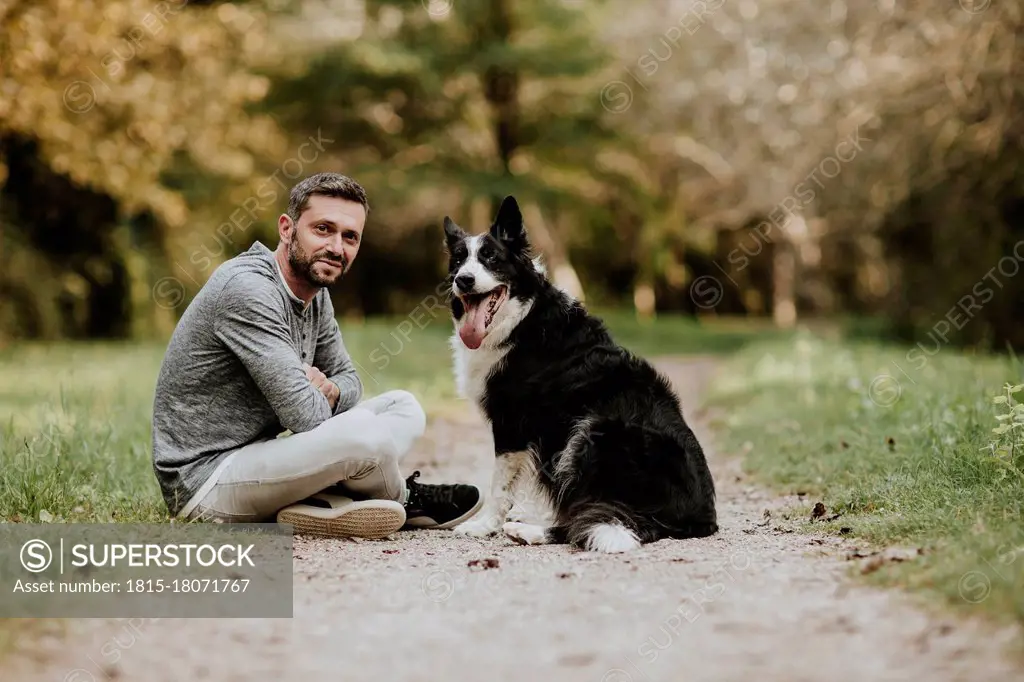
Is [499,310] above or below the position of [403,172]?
below

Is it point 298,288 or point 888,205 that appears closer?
point 298,288

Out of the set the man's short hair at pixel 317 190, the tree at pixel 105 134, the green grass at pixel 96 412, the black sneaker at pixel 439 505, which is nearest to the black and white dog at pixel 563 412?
the black sneaker at pixel 439 505

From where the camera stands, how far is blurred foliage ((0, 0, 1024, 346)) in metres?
12.3

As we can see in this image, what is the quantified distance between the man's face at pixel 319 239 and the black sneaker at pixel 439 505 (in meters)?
1.26

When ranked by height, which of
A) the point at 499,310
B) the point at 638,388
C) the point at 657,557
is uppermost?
the point at 499,310

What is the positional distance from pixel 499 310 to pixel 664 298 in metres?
30.5

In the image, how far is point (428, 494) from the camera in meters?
5.10

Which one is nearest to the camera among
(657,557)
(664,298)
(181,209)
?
(657,557)

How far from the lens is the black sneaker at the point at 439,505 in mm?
5047

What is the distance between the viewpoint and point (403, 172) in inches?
763

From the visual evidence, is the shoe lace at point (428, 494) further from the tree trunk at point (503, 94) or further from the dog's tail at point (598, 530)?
the tree trunk at point (503, 94)

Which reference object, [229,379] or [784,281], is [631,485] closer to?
[229,379]

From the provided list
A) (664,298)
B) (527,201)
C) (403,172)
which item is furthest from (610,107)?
(664,298)

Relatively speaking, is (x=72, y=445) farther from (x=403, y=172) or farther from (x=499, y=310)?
(x=403, y=172)
